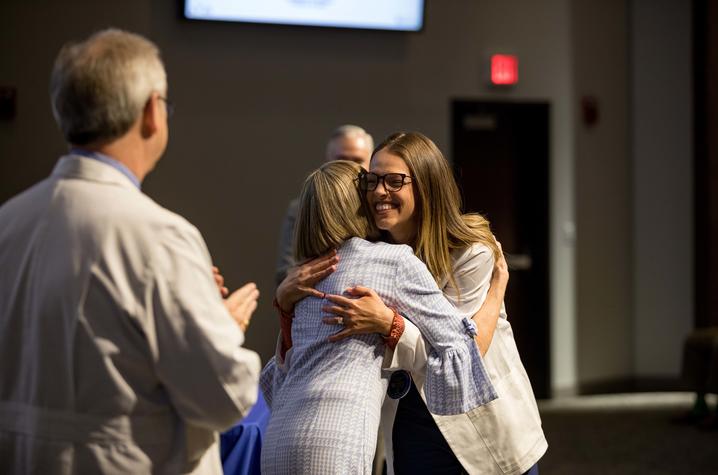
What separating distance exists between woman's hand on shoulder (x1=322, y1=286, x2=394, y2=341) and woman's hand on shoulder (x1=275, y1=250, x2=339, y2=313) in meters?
0.06

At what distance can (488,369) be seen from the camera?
2098 millimetres

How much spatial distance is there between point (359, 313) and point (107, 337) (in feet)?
2.06

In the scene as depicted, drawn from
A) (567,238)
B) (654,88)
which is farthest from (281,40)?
(654,88)

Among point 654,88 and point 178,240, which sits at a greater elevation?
point 654,88

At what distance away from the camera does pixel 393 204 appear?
2.07m

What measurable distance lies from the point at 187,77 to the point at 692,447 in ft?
12.1

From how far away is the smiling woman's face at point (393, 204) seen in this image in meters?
2.05

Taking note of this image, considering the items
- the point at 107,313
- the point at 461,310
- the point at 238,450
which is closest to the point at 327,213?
the point at 461,310

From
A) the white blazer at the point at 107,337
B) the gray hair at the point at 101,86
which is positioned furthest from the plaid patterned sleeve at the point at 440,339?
the gray hair at the point at 101,86

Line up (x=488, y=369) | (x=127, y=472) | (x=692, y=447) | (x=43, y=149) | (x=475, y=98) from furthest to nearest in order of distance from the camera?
(x=475, y=98) → (x=43, y=149) → (x=692, y=447) → (x=488, y=369) → (x=127, y=472)

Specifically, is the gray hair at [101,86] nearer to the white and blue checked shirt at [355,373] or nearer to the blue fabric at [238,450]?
the white and blue checked shirt at [355,373]

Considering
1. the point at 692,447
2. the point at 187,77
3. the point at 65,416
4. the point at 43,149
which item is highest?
the point at 187,77

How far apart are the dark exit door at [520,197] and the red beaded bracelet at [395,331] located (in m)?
4.60

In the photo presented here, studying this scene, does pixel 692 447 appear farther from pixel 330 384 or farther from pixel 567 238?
pixel 330 384
